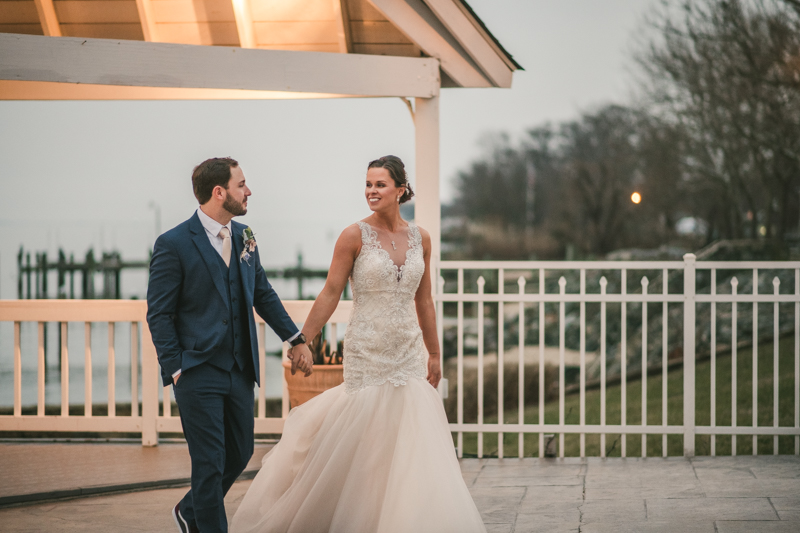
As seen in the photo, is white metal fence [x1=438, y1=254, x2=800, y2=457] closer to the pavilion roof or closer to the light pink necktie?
the pavilion roof

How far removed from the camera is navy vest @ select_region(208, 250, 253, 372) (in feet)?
10.4

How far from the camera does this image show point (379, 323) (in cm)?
358

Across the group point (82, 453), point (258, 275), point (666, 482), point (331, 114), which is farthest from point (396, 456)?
point (331, 114)

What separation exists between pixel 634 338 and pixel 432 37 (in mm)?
14812

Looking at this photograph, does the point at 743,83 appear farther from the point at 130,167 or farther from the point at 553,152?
the point at 553,152

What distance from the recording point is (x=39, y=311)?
Result: 6012 mm

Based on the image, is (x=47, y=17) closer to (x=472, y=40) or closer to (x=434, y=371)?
(x=472, y=40)

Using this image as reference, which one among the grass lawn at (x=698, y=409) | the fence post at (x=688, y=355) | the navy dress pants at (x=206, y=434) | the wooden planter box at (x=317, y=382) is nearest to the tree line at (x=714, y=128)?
the grass lawn at (x=698, y=409)

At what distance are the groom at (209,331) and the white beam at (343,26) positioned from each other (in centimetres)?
268

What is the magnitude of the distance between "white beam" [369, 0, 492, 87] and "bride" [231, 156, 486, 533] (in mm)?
2040

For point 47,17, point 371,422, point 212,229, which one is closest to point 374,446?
point 371,422

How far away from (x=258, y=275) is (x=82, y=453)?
Result: 305cm

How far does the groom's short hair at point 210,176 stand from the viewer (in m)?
3.23

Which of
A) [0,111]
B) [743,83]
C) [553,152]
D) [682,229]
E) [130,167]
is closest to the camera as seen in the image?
[0,111]
